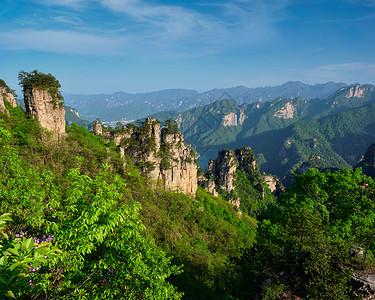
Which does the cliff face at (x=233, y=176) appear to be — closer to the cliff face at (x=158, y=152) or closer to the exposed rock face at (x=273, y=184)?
the exposed rock face at (x=273, y=184)

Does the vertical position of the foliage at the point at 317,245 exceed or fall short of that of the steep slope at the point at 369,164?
it exceeds it

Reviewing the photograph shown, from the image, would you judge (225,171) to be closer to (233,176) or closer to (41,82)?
(233,176)

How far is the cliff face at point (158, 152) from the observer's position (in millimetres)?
38719

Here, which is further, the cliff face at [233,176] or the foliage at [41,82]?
the cliff face at [233,176]

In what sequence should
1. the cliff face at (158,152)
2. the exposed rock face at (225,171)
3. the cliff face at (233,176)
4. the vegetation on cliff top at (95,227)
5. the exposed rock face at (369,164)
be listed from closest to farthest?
1. the vegetation on cliff top at (95,227)
2. the cliff face at (158,152)
3. the cliff face at (233,176)
4. the exposed rock face at (225,171)
5. the exposed rock face at (369,164)

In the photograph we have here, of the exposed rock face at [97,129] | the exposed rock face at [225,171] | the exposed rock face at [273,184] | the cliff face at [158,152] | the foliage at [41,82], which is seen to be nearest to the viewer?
the foliage at [41,82]

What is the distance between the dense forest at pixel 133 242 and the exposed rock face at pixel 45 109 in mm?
2156

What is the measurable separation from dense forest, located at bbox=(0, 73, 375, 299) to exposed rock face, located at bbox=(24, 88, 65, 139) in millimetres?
2156

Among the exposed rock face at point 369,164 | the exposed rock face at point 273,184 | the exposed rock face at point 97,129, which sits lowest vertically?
the exposed rock face at point 273,184

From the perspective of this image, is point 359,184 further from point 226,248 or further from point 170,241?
point 226,248

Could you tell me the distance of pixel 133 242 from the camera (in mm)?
7652

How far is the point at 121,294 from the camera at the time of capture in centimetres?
652

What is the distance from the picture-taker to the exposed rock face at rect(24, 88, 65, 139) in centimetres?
2889

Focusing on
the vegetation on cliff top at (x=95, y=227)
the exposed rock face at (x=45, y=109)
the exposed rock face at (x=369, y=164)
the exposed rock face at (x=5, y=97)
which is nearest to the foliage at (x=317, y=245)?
the vegetation on cliff top at (x=95, y=227)
